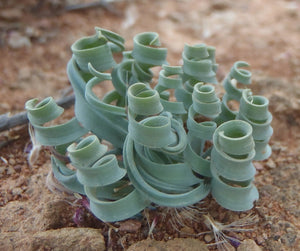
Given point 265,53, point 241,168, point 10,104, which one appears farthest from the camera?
point 265,53

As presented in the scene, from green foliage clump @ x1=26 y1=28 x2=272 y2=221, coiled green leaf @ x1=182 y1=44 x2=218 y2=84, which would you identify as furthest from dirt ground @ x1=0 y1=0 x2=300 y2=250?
coiled green leaf @ x1=182 y1=44 x2=218 y2=84

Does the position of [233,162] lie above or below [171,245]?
above

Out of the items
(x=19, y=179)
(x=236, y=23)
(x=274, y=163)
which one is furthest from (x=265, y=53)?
Result: (x=19, y=179)

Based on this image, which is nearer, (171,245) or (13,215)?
(171,245)

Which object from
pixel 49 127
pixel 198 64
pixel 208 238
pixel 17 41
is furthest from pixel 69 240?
pixel 17 41

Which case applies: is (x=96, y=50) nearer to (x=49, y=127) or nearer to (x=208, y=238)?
(x=49, y=127)

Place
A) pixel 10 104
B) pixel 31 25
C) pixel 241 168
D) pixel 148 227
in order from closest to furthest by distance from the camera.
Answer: pixel 241 168 → pixel 148 227 → pixel 10 104 → pixel 31 25

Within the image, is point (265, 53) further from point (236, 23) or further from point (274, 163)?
point (274, 163)
